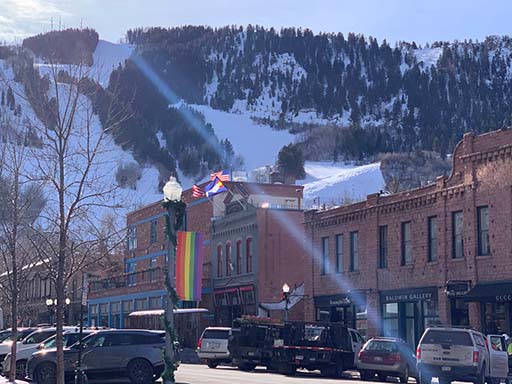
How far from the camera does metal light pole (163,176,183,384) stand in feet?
53.2

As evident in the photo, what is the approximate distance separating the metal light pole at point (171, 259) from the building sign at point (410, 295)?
2515 centimetres

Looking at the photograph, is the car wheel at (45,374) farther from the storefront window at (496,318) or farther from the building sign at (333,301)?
the building sign at (333,301)

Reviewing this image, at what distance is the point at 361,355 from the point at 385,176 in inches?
4312

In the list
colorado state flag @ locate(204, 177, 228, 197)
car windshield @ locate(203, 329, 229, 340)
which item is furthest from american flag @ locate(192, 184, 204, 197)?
car windshield @ locate(203, 329, 229, 340)

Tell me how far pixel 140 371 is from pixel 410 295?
16558 mm

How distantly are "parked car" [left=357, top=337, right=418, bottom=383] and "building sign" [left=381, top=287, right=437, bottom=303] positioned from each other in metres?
7.09

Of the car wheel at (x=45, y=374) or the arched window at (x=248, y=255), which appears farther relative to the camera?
the arched window at (x=248, y=255)

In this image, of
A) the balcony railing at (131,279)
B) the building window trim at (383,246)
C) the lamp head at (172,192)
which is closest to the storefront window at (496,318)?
the building window trim at (383,246)

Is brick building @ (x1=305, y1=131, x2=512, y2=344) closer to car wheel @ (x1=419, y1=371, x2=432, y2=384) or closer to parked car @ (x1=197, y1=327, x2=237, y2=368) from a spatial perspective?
parked car @ (x1=197, y1=327, x2=237, y2=368)

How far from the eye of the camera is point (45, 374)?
27828 mm

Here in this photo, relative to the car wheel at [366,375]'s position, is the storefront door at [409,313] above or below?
above

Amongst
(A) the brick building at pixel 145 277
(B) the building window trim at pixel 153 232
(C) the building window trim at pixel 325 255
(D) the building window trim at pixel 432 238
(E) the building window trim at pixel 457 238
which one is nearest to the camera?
(E) the building window trim at pixel 457 238

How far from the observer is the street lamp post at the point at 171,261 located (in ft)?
53.1

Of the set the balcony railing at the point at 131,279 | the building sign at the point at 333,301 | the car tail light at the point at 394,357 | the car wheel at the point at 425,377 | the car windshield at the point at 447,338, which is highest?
the balcony railing at the point at 131,279
